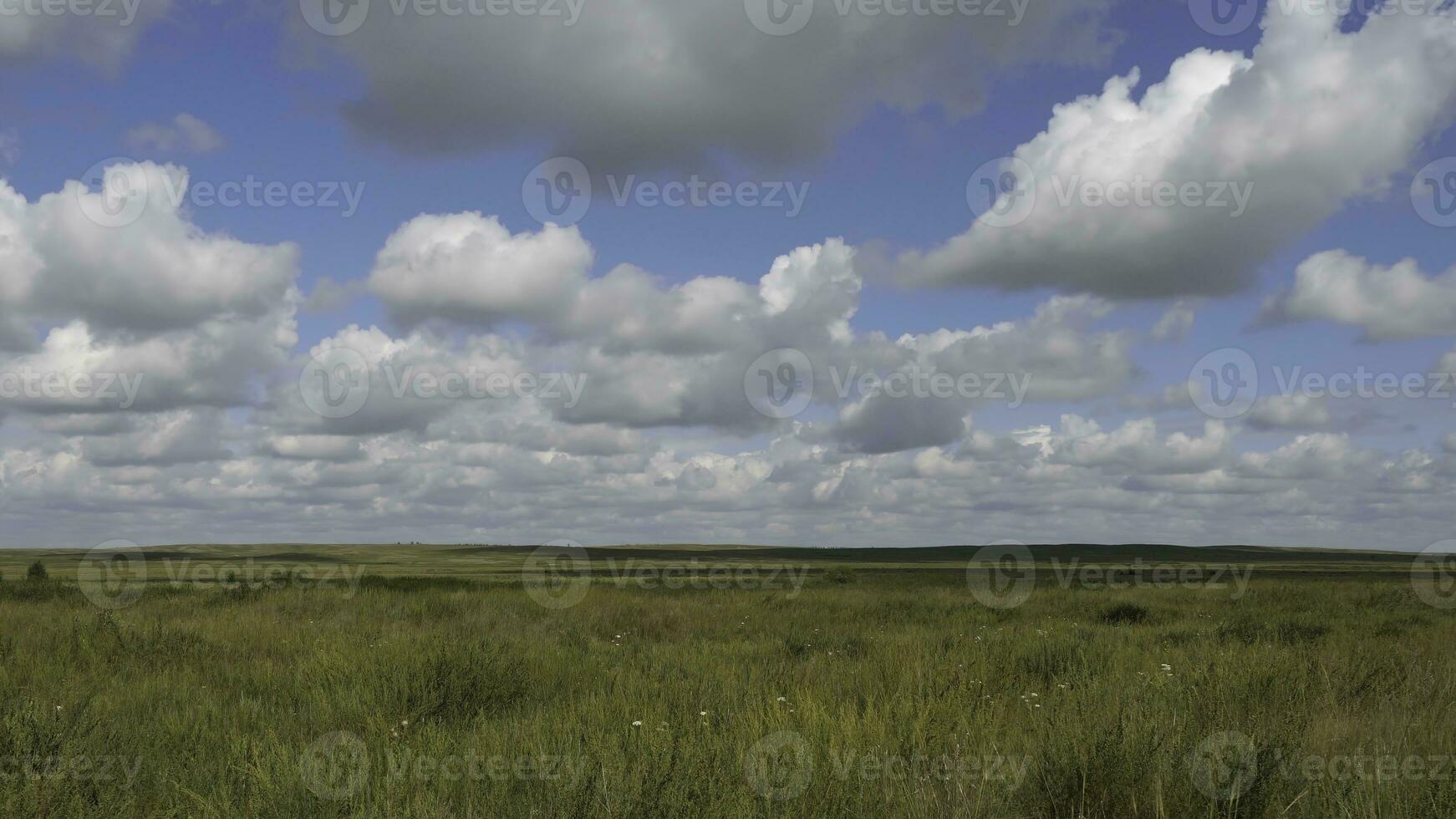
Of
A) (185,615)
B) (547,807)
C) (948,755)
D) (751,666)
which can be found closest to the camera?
(547,807)

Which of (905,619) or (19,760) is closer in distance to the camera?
(19,760)

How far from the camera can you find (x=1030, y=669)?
8.68 metres

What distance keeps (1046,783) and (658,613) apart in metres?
13.4

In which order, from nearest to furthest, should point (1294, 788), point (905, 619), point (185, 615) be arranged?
1. point (1294, 788)
2. point (185, 615)
3. point (905, 619)

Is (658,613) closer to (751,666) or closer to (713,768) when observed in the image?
(751,666)

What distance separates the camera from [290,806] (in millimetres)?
3885

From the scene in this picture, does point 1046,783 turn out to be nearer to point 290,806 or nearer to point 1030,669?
point 290,806

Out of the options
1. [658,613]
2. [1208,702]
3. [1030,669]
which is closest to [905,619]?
[658,613]

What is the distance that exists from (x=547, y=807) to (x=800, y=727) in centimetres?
199

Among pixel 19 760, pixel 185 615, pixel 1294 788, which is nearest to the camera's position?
pixel 1294 788

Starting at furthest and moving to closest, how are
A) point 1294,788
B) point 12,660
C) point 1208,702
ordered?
1. point 12,660
2. point 1208,702
3. point 1294,788

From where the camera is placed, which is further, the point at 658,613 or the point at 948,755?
the point at 658,613

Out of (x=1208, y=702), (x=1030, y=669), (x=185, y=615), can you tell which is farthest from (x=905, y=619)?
(x=185, y=615)

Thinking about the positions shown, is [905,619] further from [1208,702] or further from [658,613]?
[1208,702]
